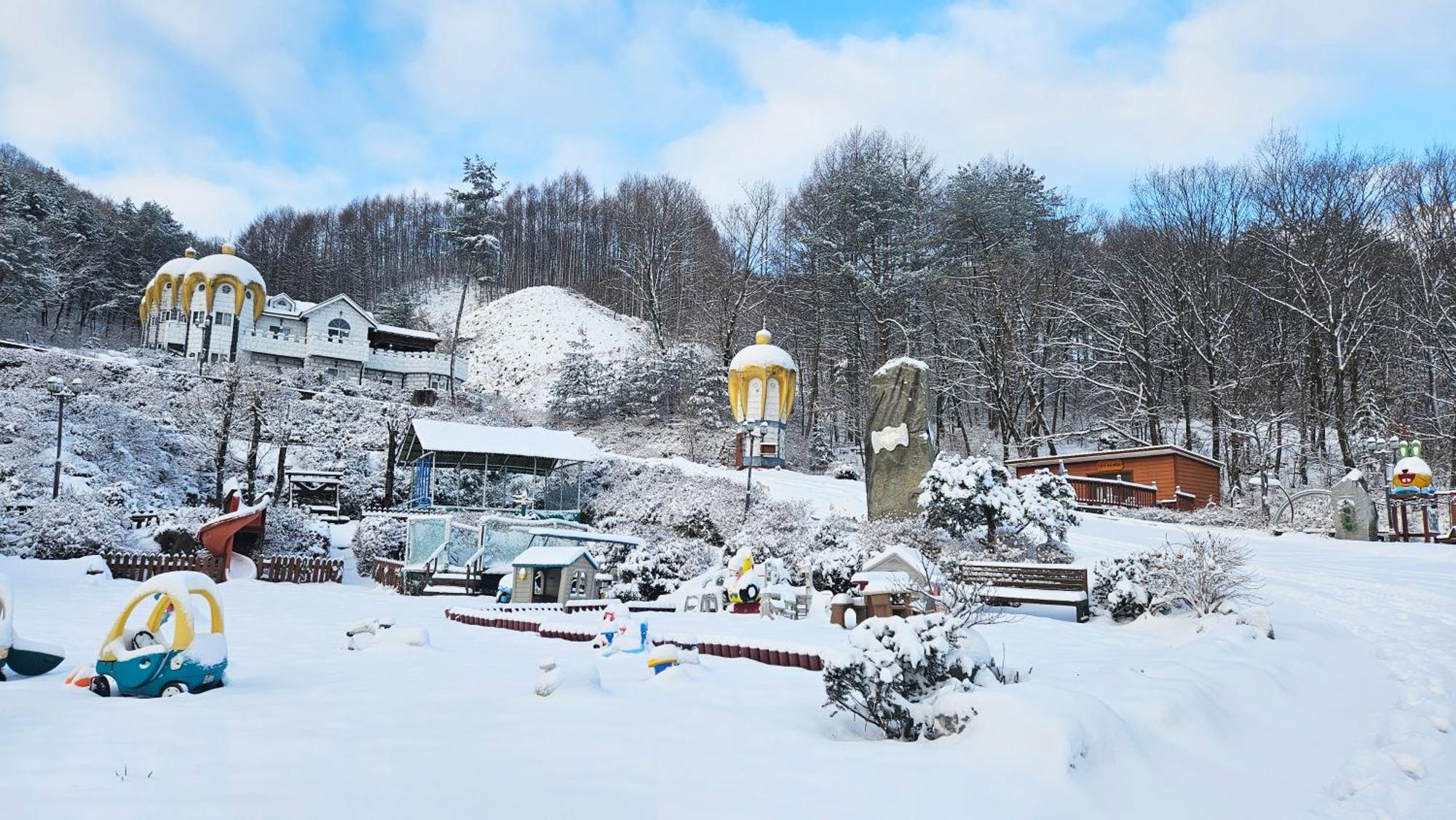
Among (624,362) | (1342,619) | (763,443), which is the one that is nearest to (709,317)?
(624,362)

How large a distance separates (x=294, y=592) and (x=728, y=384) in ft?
62.8

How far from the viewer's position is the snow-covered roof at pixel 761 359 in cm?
3312

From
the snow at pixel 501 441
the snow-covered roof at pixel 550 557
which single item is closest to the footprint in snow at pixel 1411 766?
the snow-covered roof at pixel 550 557

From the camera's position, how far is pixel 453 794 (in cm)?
381

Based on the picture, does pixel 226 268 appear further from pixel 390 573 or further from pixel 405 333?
pixel 390 573

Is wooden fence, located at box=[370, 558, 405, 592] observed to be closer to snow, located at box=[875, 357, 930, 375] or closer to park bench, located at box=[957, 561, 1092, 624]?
snow, located at box=[875, 357, 930, 375]

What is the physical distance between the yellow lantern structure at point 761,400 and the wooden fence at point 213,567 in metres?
16.0

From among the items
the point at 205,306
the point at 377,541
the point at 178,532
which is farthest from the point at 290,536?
the point at 205,306

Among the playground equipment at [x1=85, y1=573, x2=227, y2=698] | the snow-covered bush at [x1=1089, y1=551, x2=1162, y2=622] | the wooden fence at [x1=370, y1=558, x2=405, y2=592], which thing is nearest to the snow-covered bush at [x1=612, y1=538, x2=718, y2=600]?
the wooden fence at [x1=370, y1=558, x2=405, y2=592]

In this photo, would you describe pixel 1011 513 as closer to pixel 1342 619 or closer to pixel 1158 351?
pixel 1342 619

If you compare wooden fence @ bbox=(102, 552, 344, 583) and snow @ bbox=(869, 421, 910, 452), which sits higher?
snow @ bbox=(869, 421, 910, 452)

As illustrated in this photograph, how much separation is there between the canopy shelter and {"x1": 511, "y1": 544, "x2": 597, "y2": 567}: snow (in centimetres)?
822

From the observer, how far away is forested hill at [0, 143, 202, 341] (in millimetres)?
41562

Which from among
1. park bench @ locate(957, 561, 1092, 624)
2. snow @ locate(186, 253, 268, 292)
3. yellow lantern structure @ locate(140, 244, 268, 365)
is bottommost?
park bench @ locate(957, 561, 1092, 624)
